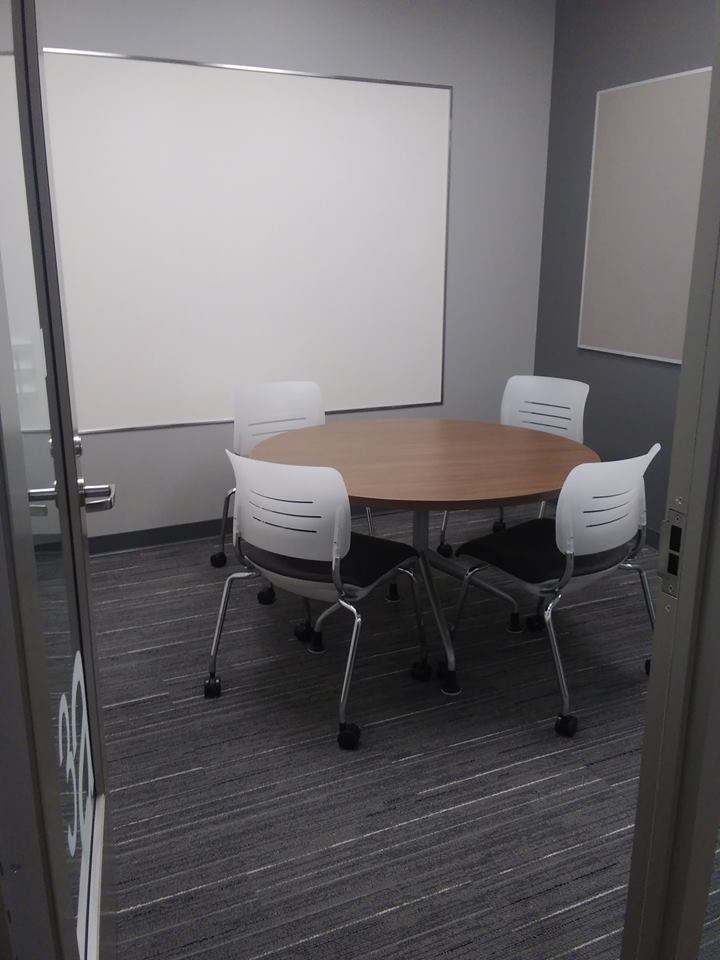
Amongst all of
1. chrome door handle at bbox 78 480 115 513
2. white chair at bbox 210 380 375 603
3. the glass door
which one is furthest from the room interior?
white chair at bbox 210 380 375 603

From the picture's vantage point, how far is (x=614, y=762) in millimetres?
2299

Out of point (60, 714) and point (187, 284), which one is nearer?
point (60, 714)

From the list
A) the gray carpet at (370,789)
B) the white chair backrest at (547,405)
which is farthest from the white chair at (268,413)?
the white chair backrest at (547,405)

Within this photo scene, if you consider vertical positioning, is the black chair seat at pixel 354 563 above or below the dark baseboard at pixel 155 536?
above

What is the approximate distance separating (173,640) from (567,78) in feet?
11.4

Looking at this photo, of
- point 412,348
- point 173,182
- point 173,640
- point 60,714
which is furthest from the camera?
point 412,348

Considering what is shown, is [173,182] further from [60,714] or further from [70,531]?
[60,714]

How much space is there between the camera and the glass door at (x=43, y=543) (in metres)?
0.72

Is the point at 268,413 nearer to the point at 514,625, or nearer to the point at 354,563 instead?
the point at 354,563

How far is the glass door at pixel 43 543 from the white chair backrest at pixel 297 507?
838 mm

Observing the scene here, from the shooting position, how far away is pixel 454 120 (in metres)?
4.12

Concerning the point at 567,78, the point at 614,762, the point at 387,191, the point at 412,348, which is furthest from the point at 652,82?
the point at 614,762

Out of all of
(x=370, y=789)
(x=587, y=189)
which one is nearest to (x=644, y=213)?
(x=587, y=189)

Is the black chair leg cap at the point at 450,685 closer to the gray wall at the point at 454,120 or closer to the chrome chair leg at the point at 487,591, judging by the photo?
the chrome chair leg at the point at 487,591
